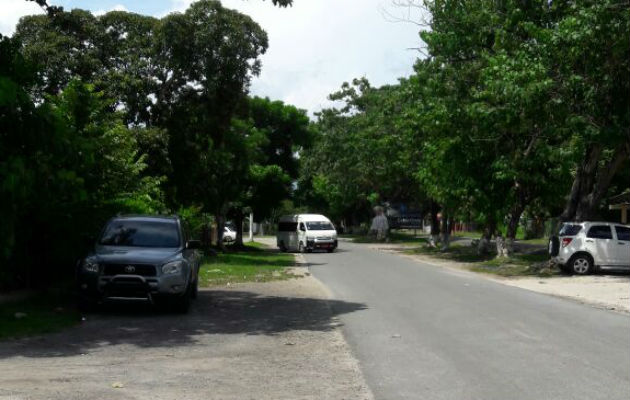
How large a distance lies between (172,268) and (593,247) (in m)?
15.4

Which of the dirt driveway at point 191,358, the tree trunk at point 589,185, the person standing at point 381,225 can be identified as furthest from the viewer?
the person standing at point 381,225

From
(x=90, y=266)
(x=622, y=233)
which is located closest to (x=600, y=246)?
(x=622, y=233)

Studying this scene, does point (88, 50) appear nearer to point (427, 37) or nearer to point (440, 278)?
point (427, 37)

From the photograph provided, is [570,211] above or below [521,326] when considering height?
above

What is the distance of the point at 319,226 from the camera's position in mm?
44656

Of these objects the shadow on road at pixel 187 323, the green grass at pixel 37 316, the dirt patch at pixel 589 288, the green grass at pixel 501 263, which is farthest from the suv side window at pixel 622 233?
the green grass at pixel 37 316

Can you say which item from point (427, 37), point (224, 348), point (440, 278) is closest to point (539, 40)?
point (427, 37)

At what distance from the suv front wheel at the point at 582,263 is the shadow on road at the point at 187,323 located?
36.0ft

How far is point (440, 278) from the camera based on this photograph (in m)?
23.8

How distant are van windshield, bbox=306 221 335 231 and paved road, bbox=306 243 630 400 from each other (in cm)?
2481

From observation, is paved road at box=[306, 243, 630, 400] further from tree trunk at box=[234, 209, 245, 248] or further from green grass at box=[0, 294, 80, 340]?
tree trunk at box=[234, 209, 245, 248]

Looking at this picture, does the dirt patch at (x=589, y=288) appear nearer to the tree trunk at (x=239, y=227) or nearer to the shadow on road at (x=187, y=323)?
the shadow on road at (x=187, y=323)

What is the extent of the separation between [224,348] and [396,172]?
37435 millimetres

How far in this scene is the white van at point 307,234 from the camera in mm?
43719
